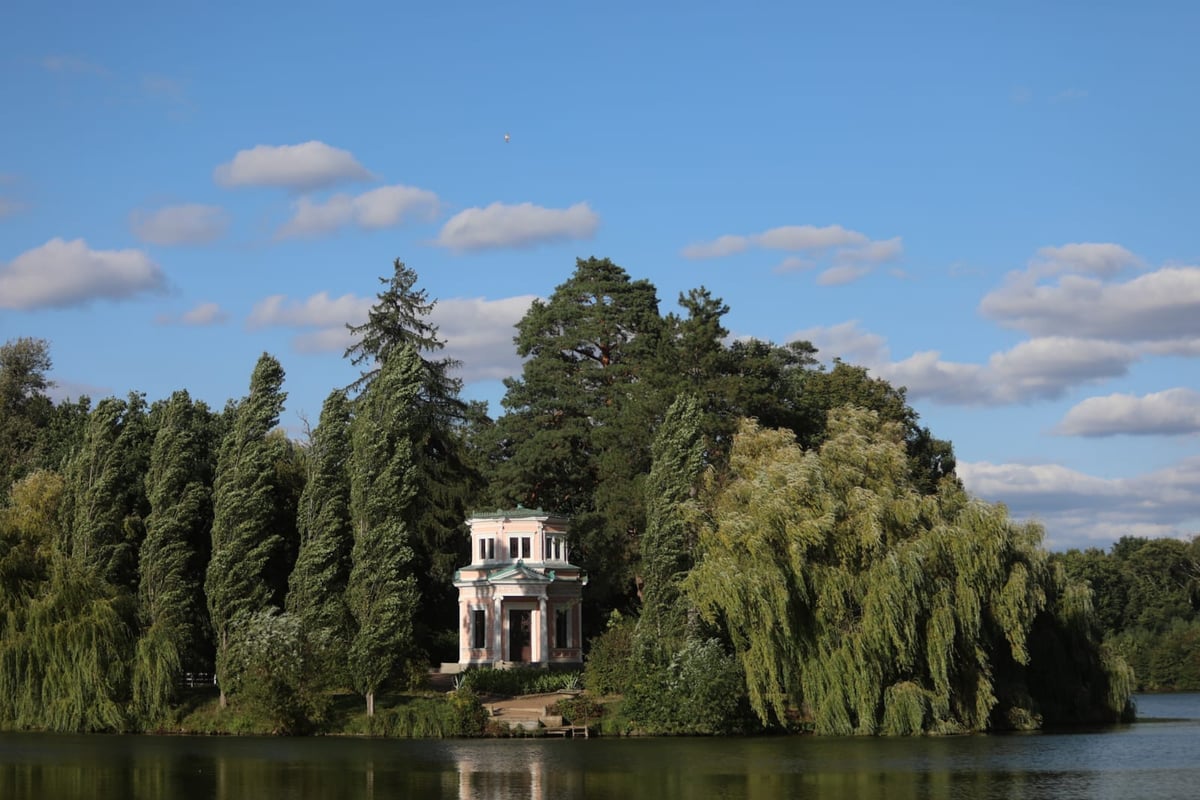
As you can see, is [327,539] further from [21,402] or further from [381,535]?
[21,402]

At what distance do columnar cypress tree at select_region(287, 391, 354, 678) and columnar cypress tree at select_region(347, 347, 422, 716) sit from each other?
756mm

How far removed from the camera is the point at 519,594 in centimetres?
5778

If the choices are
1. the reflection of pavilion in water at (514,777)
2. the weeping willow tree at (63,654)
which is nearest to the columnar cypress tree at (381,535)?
the weeping willow tree at (63,654)

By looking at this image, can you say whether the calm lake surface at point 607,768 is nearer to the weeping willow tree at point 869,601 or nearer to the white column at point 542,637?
the weeping willow tree at point 869,601

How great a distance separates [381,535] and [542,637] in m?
10.4

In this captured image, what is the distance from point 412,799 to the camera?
29156 millimetres

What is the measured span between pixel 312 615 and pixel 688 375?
756 inches

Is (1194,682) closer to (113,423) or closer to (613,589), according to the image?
(613,589)

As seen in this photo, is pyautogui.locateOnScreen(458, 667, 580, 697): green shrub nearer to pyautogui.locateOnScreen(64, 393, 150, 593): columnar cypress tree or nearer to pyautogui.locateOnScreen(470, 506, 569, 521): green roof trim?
pyautogui.locateOnScreen(470, 506, 569, 521): green roof trim

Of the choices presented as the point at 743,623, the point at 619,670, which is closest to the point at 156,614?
the point at 619,670

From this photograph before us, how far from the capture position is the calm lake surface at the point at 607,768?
30.3m

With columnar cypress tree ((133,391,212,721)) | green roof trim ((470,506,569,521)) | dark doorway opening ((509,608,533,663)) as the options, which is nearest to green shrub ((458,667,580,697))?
dark doorway opening ((509,608,533,663))

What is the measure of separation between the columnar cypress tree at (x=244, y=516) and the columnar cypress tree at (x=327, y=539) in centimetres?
130

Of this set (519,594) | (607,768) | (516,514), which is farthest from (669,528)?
(607,768)
